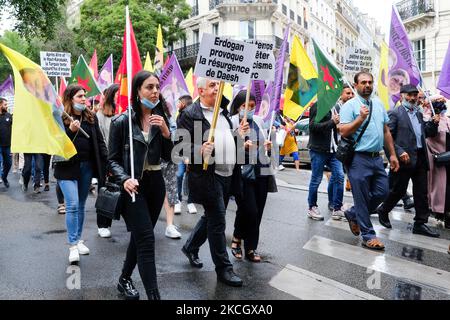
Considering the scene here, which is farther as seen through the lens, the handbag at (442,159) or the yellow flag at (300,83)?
the yellow flag at (300,83)

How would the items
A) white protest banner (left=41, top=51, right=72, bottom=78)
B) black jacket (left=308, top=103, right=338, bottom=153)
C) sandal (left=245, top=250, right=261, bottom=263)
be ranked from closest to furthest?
sandal (left=245, top=250, right=261, bottom=263)
black jacket (left=308, top=103, right=338, bottom=153)
white protest banner (left=41, top=51, right=72, bottom=78)

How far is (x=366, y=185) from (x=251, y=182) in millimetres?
1533

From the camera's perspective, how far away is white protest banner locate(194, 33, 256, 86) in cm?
425

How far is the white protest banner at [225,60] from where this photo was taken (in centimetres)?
425

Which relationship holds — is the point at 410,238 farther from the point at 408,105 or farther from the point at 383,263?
the point at 408,105

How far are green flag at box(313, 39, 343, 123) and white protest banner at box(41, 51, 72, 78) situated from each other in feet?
20.0

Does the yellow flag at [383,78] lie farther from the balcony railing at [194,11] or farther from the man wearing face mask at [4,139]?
the balcony railing at [194,11]

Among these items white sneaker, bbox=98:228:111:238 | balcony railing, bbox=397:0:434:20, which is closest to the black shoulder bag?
white sneaker, bbox=98:228:111:238

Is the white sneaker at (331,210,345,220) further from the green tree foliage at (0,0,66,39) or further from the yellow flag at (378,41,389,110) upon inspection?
the green tree foliage at (0,0,66,39)

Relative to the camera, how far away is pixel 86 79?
8.29 meters

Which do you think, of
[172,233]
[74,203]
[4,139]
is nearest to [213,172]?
[74,203]

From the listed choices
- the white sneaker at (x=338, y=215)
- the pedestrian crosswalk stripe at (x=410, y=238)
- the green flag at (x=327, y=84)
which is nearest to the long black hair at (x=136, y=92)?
the green flag at (x=327, y=84)

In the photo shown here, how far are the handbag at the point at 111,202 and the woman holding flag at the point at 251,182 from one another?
1457 millimetres
